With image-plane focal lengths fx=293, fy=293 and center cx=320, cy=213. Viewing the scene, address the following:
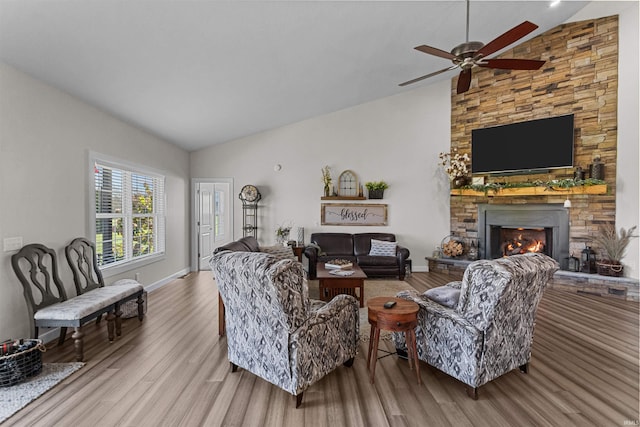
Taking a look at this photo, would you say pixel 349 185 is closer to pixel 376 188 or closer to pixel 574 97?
pixel 376 188

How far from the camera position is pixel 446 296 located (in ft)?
7.55

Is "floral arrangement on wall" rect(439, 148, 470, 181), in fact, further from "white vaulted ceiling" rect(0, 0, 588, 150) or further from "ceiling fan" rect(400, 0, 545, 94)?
"ceiling fan" rect(400, 0, 545, 94)

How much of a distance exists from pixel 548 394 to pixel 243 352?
2.22m

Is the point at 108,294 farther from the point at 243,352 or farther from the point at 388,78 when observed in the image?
the point at 388,78

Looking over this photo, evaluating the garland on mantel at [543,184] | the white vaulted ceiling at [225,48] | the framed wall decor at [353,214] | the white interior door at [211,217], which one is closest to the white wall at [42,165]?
the white vaulted ceiling at [225,48]

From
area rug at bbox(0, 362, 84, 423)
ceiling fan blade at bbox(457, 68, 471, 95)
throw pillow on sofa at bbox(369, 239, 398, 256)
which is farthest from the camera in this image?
throw pillow on sofa at bbox(369, 239, 398, 256)

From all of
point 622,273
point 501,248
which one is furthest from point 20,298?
point 622,273


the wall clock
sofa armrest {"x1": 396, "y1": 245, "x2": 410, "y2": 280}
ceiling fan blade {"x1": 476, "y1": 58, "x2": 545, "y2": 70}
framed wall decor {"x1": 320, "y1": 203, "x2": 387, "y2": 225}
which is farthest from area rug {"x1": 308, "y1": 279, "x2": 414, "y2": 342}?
ceiling fan blade {"x1": 476, "y1": 58, "x2": 545, "y2": 70}

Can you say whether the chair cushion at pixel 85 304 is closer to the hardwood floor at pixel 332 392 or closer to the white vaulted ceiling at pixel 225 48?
the hardwood floor at pixel 332 392

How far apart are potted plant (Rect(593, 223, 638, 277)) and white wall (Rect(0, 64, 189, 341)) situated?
7085 millimetres

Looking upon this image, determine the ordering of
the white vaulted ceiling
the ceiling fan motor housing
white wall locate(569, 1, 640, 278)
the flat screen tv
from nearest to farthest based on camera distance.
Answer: the white vaulted ceiling
the ceiling fan motor housing
white wall locate(569, 1, 640, 278)
the flat screen tv

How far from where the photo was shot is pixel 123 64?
9.01 ft

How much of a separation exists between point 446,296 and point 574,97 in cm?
481

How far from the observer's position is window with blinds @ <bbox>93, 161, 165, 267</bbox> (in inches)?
150
